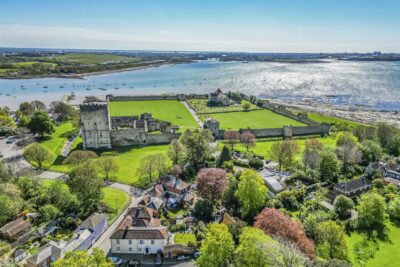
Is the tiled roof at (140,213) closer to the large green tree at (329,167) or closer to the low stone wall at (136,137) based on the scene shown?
the large green tree at (329,167)

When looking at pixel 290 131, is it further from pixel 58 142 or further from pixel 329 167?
pixel 58 142

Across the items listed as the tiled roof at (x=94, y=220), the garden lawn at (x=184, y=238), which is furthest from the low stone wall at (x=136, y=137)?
the garden lawn at (x=184, y=238)

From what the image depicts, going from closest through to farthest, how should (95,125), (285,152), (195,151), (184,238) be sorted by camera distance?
1. (184,238)
2. (195,151)
3. (285,152)
4. (95,125)

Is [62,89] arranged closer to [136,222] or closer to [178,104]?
[178,104]

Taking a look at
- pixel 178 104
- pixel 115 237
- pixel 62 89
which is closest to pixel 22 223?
pixel 115 237

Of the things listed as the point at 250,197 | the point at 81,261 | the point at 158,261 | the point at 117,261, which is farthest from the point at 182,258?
the point at 81,261
